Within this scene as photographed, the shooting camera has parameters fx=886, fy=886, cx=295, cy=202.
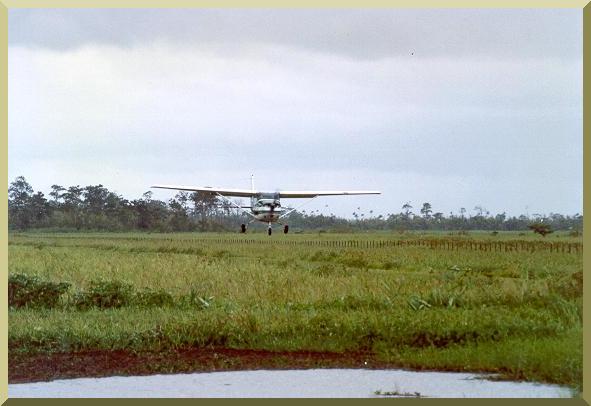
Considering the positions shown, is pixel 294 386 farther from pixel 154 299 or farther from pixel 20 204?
pixel 20 204

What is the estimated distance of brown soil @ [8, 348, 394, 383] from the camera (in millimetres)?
11531

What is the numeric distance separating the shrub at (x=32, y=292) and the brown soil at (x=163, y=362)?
3.89m

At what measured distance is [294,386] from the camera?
10.7m

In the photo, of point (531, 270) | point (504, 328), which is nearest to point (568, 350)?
point (504, 328)

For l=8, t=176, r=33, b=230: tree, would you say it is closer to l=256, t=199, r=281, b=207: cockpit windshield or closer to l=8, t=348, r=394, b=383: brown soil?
l=256, t=199, r=281, b=207: cockpit windshield

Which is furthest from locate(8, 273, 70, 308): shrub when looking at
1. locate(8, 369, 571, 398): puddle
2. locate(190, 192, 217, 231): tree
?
locate(190, 192, 217, 231): tree

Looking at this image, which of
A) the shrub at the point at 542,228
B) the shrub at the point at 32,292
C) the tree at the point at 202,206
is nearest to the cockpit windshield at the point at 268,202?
the shrub at the point at 542,228

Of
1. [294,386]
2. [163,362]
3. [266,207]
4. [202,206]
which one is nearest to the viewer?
[294,386]

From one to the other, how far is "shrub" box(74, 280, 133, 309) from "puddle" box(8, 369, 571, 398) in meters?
4.76

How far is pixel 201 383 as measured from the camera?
11.0 meters

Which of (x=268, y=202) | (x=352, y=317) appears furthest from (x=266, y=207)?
(x=352, y=317)

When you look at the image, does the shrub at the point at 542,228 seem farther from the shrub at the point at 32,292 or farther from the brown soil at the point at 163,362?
the brown soil at the point at 163,362

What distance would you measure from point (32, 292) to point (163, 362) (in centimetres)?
516

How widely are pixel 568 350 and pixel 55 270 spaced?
16.3 m
